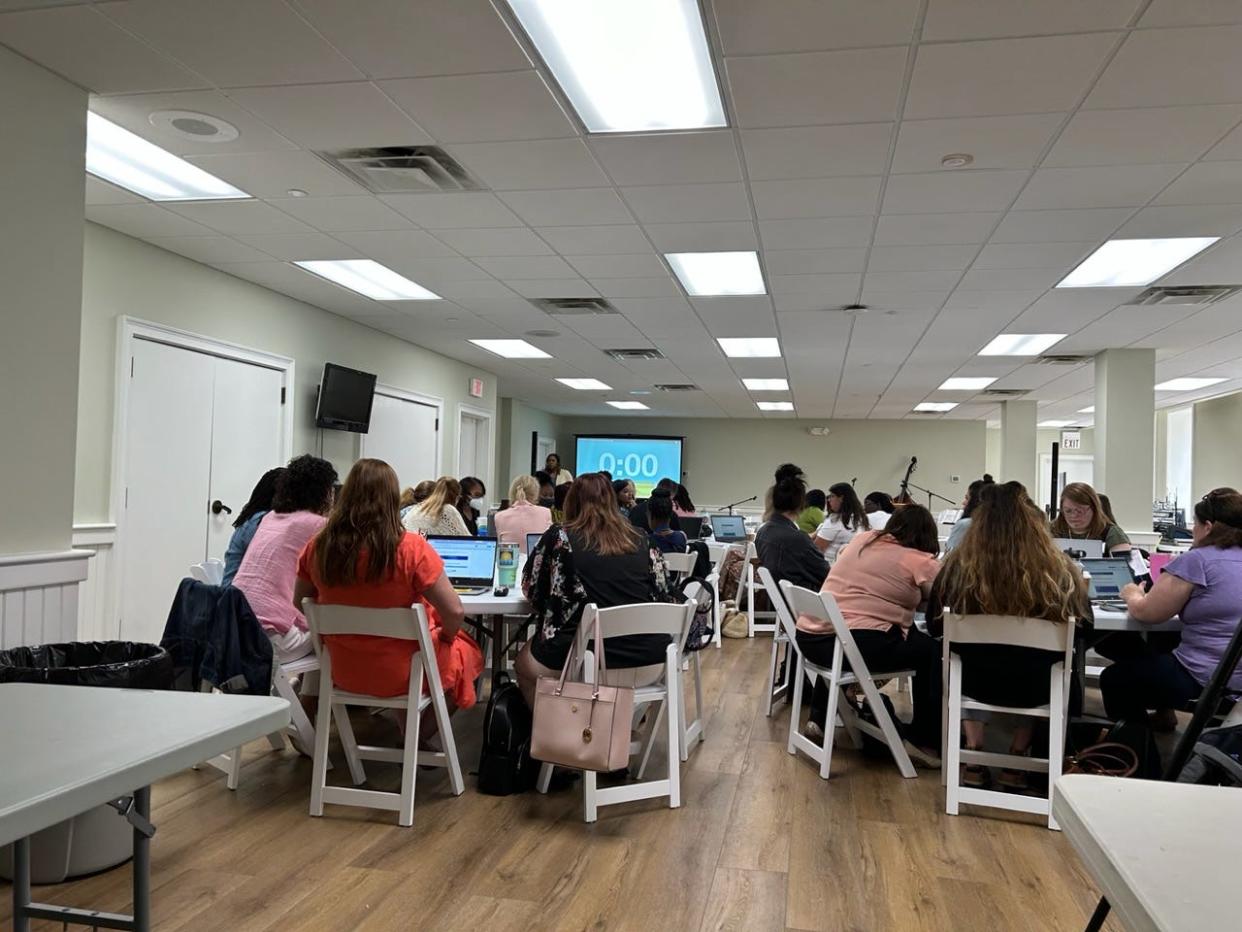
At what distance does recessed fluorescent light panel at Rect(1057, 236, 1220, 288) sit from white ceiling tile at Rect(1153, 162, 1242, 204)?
65 cm

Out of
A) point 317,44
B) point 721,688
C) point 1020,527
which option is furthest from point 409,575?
point 721,688

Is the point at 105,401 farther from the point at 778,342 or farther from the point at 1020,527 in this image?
the point at 778,342

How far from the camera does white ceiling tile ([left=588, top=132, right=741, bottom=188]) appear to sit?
11.7 ft

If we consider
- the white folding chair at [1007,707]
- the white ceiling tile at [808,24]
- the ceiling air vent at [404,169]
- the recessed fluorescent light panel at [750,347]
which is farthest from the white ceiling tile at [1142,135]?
the recessed fluorescent light panel at [750,347]

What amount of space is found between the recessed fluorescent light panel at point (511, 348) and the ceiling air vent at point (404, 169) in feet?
13.8

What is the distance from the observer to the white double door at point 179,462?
519cm

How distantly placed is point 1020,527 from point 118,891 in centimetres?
321

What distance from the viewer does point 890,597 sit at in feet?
12.5

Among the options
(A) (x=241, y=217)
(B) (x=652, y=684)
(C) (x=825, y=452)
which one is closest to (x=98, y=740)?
(B) (x=652, y=684)

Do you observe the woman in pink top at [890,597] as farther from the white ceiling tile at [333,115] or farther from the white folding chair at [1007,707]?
the white ceiling tile at [333,115]

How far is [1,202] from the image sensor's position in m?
2.91

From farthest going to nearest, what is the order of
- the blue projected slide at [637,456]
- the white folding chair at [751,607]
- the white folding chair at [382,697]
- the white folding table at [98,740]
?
the blue projected slide at [637,456]
the white folding chair at [751,607]
the white folding chair at [382,697]
the white folding table at [98,740]

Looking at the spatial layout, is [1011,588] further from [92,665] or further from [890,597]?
[92,665]

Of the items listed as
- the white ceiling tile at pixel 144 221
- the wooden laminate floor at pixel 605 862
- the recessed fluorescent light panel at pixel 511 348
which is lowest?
the wooden laminate floor at pixel 605 862
